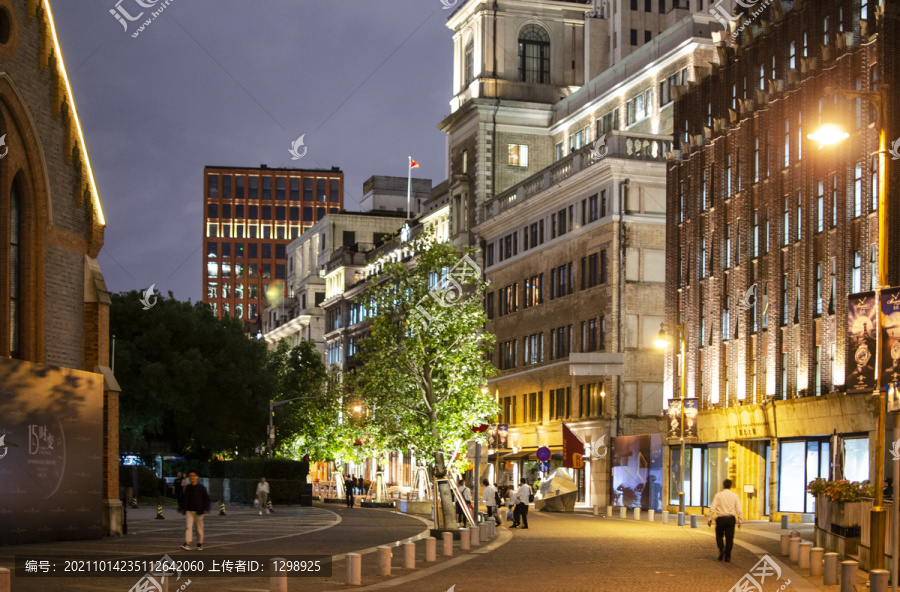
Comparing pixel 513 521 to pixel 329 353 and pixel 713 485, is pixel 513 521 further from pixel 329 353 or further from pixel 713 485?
pixel 329 353

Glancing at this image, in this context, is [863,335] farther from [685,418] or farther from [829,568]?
[685,418]

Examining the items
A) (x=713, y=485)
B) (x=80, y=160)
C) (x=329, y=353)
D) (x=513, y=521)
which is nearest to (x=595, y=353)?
(x=713, y=485)

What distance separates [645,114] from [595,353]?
13.9m

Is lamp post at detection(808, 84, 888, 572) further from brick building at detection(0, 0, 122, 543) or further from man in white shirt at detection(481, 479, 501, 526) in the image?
man in white shirt at detection(481, 479, 501, 526)

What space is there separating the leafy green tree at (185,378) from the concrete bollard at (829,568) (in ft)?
166

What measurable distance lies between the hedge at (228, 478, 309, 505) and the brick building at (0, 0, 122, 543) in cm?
3403

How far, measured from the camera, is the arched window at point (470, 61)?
92812 mm

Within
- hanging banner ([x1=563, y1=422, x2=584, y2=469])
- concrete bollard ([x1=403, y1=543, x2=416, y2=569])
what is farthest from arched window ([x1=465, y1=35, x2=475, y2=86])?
concrete bollard ([x1=403, y1=543, x2=416, y2=569])

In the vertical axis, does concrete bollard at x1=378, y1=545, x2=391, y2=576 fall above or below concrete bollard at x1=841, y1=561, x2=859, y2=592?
below

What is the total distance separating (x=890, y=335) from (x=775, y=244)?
32.5m

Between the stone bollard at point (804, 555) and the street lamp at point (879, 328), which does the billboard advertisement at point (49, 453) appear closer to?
the stone bollard at point (804, 555)

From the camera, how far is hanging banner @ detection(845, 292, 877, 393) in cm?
2308

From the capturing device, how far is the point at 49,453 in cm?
3231

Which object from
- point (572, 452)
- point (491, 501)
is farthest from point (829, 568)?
point (572, 452)
